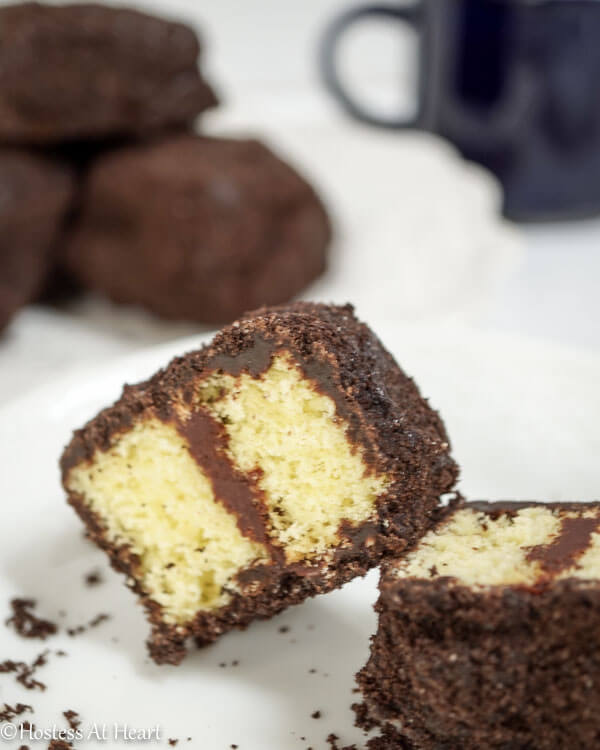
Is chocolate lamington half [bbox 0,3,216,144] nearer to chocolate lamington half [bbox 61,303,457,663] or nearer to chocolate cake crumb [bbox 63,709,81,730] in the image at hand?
chocolate lamington half [bbox 61,303,457,663]

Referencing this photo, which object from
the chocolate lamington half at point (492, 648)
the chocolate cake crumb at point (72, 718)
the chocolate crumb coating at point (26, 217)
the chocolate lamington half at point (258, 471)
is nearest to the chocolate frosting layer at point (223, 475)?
the chocolate lamington half at point (258, 471)

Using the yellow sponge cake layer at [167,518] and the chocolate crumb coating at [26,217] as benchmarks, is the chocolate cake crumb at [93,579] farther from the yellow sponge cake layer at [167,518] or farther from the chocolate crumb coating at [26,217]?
the chocolate crumb coating at [26,217]

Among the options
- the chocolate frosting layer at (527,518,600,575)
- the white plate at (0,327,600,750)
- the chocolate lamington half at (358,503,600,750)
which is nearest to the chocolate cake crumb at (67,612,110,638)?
the white plate at (0,327,600,750)

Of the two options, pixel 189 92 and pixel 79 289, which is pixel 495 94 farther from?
pixel 79 289

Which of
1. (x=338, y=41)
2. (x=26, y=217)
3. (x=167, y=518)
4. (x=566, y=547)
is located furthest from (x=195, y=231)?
(x=566, y=547)

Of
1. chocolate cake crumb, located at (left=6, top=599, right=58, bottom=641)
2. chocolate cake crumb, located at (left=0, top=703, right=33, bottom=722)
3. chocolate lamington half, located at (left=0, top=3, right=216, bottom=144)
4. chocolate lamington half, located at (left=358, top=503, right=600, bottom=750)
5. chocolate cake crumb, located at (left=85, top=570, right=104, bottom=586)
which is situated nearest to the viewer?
chocolate lamington half, located at (left=358, top=503, right=600, bottom=750)

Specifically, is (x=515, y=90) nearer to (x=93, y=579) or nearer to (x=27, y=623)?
(x=93, y=579)

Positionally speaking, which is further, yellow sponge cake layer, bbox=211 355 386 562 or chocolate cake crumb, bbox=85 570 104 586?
chocolate cake crumb, bbox=85 570 104 586
